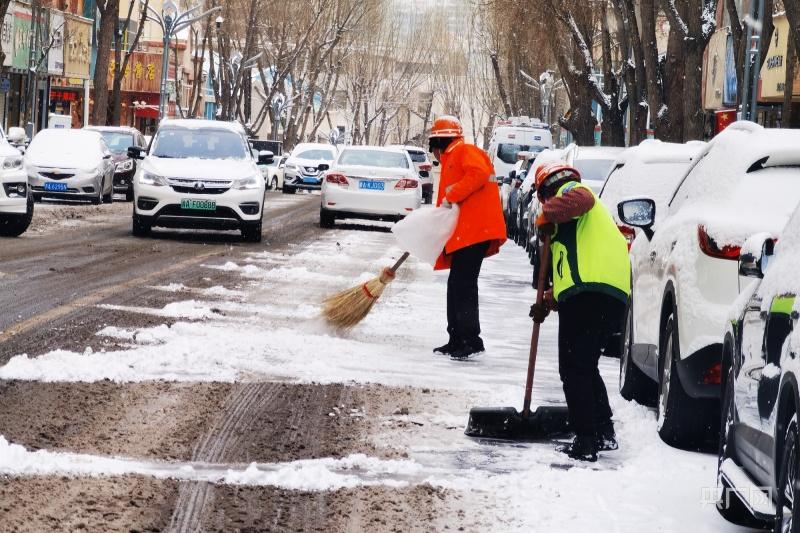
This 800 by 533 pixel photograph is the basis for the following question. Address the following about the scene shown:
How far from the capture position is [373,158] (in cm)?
2777

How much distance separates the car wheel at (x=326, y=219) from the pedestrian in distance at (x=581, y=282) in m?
19.9

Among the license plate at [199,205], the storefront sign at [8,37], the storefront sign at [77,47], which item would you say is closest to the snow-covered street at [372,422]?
the license plate at [199,205]

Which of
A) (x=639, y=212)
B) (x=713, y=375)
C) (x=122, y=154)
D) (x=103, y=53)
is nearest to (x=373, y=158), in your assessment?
(x=122, y=154)

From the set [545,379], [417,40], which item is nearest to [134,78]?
[417,40]

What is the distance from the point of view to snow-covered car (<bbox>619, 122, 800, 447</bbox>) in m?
7.00

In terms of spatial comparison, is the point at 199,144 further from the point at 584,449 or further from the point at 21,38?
the point at 21,38

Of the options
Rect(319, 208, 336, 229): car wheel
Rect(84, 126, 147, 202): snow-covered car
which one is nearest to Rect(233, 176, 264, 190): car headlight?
Rect(319, 208, 336, 229): car wheel

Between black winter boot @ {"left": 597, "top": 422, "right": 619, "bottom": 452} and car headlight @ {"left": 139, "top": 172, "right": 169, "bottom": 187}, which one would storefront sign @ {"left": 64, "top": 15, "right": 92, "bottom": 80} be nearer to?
car headlight @ {"left": 139, "top": 172, "right": 169, "bottom": 187}

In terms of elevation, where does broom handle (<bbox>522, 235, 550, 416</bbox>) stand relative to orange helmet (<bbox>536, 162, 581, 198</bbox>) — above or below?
below

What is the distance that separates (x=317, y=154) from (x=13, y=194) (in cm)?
3165

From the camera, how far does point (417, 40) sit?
9506 centimetres

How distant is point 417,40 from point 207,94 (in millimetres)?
16148

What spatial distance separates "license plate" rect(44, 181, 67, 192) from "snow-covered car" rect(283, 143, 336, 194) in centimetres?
1987

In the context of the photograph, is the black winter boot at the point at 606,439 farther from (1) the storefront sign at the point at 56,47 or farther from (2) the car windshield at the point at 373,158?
(1) the storefront sign at the point at 56,47
